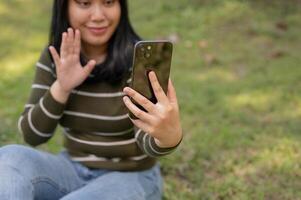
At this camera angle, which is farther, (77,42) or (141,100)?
(77,42)

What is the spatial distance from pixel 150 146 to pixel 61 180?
1.20 ft

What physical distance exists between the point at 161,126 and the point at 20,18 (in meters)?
3.40

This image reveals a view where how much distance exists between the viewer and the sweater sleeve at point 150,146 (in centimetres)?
163

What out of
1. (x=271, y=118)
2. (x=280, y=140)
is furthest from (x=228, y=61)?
(x=280, y=140)

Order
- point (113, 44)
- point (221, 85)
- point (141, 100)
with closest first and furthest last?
point (141, 100), point (113, 44), point (221, 85)

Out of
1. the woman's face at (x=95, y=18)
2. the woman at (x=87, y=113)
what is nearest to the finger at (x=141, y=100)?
the woman at (x=87, y=113)

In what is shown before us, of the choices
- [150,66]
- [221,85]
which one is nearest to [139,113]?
[150,66]

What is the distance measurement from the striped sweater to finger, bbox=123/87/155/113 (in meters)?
0.39

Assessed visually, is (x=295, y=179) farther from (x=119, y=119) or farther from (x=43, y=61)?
(x=43, y=61)

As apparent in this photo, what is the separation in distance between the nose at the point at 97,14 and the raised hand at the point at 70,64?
0.31 ft

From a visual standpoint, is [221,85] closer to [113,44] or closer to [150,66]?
[113,44]

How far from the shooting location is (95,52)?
6.49 feet

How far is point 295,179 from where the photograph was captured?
238cm

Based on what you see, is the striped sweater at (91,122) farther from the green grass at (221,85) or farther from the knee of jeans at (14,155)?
the green grass at (221,85)
